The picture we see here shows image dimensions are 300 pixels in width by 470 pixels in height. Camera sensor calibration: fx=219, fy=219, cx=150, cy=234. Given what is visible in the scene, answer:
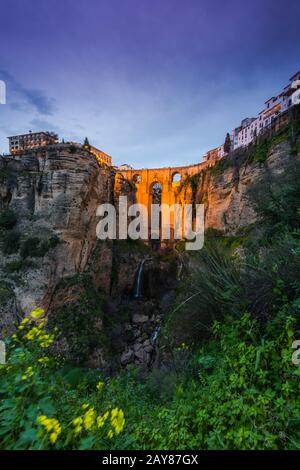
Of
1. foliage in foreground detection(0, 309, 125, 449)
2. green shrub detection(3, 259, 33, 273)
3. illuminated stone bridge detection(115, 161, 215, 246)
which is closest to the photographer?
foliage in foreground detection(0, 309, 125, 449)

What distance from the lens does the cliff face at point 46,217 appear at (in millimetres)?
14570

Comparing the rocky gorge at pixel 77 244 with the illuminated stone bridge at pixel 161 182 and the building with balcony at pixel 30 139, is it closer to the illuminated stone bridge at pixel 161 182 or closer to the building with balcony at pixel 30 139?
the illuminated stone bridge at pixel 161 182

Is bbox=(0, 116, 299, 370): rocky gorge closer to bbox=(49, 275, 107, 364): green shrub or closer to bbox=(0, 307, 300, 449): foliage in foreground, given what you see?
bbox=(49, 275, 107, 364): green shrub

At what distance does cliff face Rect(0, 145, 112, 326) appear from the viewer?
574 inches

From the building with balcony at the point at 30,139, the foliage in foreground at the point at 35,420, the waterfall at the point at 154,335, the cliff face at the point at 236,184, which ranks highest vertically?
the building with balcony at the point at 30,139

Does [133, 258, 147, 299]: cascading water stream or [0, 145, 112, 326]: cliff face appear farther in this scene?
[133, 258, 147, 299]: cascading water stream

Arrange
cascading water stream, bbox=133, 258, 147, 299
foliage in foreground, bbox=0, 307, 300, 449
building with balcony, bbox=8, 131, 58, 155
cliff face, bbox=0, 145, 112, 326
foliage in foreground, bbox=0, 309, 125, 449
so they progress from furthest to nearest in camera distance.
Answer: building with balcony, bbox=8, 131, 58, 155 < cascading water stream, bbox=133, 258, 147, 299 < cliff face, bbox=0, 145, 112, 326 < foliage in foreground, bbox=0, 307, 300, 449 < foliage in foreground, bbox=0, 309, 125, 449

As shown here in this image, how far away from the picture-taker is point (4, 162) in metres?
17.4

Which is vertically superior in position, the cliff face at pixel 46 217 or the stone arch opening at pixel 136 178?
the stone arch opening at pixel 136 178

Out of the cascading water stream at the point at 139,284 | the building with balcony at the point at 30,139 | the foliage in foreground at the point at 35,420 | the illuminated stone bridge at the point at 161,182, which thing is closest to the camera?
the foliage in foreground at the point at 35,420

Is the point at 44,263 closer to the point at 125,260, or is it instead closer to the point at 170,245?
the point at 125,260

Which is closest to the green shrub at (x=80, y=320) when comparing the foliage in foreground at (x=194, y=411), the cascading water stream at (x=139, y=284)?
the cascading water stream at (x=139, y=284)

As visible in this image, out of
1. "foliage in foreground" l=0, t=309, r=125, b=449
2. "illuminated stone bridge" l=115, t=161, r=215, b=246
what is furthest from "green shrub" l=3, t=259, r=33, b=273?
→ "illuminated stone bridge" l=115, t=161, r=215, b=246
